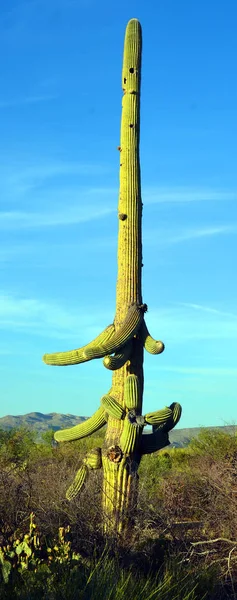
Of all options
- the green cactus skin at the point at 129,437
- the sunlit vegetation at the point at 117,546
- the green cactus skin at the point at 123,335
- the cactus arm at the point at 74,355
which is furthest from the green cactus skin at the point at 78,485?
the green cactus skin at the point at 123,335

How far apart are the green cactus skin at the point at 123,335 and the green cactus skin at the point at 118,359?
0.43 feet

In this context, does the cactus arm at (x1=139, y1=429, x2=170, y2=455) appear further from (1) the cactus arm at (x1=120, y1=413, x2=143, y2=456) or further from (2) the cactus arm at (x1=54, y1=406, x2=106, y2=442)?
(2) the cactus arm at (x1=54, y1=406, x2=106, y2=442)

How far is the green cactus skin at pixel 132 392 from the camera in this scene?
1238cm

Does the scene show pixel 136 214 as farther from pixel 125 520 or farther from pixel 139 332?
pixel 125 520

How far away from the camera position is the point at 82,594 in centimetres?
732

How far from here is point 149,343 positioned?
12.9 metres

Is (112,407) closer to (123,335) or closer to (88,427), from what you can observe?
(123,335)

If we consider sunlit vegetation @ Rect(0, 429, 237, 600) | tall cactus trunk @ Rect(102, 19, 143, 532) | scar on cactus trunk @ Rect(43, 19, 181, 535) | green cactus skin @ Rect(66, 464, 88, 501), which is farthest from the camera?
green cactus skin @ Rect(66, 464, 88, 501)

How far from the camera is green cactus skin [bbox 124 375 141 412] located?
12375 millimetres

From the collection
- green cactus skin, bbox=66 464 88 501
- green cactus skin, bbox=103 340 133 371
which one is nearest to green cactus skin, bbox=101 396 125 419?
green cactus skin, bbox=103 340 133 371

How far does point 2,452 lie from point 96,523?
18862mm

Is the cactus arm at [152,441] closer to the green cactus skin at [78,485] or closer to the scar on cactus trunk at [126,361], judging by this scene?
the scar on cactus trunk at [126,361]

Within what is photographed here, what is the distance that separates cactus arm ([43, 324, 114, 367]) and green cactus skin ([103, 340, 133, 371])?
0.37 metres

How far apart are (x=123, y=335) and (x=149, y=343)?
562 mm
